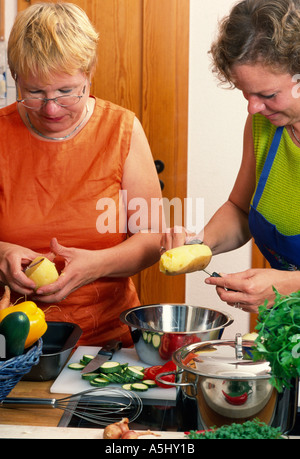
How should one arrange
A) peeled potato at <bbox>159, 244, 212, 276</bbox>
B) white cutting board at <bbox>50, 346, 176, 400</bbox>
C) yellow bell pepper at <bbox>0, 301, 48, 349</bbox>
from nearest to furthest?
yellow bell pepper at <bbox>0, 301, 48, 349</bbox>
white cutting board at <bbox>50, 346, 176, 400</bbox>
peeled potato at <bbox>159, 244, 212, 276</bbox>

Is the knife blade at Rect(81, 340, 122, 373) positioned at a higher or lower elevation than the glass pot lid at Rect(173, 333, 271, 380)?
lower

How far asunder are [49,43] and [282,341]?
3.76 ft

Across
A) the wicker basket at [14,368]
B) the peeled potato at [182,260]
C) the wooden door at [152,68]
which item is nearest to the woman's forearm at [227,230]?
the peeled potato at [182,260]

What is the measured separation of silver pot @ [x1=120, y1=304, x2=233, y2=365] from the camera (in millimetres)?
1473

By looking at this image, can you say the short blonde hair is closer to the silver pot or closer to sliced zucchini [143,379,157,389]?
the silver pot

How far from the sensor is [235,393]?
3.76 feet

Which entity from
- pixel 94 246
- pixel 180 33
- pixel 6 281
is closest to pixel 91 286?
pixel 94 246

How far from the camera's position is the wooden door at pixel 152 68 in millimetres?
3057

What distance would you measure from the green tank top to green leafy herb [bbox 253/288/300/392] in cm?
76

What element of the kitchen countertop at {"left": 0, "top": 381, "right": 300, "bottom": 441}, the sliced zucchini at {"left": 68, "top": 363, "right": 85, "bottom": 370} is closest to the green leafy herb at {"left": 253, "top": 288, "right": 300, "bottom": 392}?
the kitchen countertop at {"left": 0, "top": 381, "right": 300, "bottom": 441}

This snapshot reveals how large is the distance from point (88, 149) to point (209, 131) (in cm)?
121

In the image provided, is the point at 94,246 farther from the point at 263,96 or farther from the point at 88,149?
the point at 263,96

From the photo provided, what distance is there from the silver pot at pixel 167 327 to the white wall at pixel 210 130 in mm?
1559

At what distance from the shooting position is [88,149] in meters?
2.05
